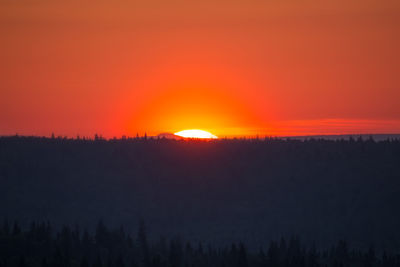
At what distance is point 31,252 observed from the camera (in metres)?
128

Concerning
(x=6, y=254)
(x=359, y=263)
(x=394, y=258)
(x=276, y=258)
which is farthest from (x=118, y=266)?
(x=394, y=258)

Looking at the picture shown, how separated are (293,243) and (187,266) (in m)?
43.7

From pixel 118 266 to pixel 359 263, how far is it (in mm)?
47582

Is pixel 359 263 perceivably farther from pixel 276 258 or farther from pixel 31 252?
pixel 31 252

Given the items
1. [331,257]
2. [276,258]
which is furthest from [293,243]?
[276,258]

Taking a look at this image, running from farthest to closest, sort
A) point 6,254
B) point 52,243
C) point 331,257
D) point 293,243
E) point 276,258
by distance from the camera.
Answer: point 293,243 → point 331,257 → point 276,258 → point 52,243 → point 6,254

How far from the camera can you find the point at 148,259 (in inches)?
5482

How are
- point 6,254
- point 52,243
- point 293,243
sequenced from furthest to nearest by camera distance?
1. point 293,243
2. point 52,243
3. point 6,254

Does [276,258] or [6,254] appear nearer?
[6,254]

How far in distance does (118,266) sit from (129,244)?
2757 cm

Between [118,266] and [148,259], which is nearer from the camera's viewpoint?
[118,266]

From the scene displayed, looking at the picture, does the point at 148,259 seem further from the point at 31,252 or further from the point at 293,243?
the point at 293,243

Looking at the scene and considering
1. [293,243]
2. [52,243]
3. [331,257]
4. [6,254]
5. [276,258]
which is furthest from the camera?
[293,243]

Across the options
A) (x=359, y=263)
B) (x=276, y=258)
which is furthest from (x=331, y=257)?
(x=276, y=258)
